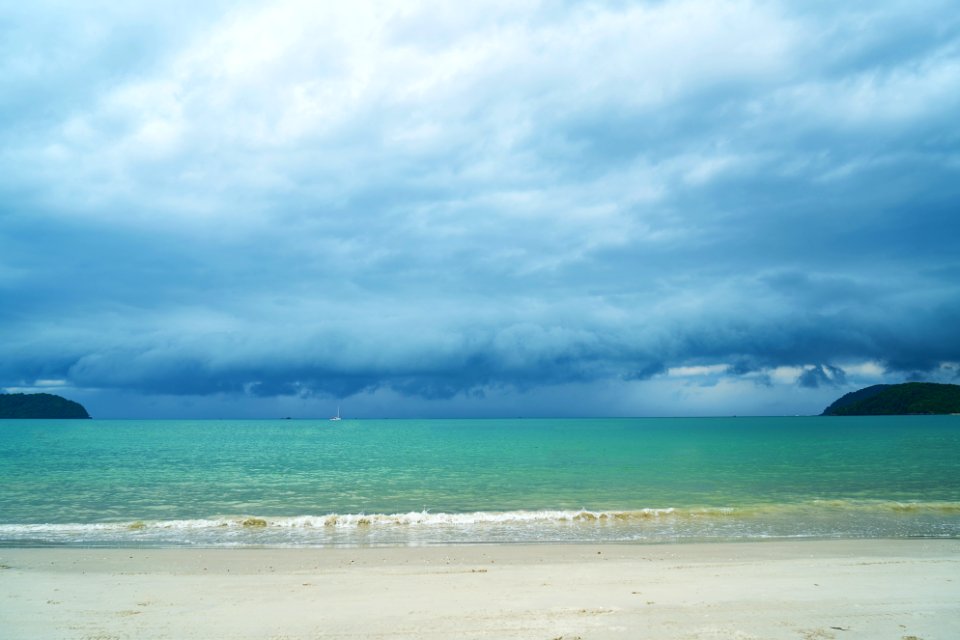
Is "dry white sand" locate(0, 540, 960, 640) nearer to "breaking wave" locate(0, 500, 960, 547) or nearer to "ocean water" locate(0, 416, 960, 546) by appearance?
"breaking wave" locate(0, 500, 960, 547)

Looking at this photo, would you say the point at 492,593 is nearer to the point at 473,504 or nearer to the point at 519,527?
the point at 519,527

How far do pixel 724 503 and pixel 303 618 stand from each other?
2316 centimetres

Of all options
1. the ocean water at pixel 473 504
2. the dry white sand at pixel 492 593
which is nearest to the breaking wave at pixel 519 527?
the ocean water at pixel 473 504

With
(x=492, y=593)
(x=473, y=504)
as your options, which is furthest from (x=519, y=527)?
(x=492, y=593)

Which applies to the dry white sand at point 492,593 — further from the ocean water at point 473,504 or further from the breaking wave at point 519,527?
the ocean water at point 473,504

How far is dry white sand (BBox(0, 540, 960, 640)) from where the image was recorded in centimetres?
1024

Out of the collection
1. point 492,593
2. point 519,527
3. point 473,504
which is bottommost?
point 473,504

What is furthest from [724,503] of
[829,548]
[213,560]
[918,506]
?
[213,560]

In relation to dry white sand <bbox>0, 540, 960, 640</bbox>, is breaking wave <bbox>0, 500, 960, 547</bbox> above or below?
below

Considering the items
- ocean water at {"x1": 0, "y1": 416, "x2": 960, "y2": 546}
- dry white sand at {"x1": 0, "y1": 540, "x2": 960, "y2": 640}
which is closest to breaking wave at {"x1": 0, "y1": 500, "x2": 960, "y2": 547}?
ocean water at {"x1": 0, "y1": 416, "x2": 960, "y2": 546}

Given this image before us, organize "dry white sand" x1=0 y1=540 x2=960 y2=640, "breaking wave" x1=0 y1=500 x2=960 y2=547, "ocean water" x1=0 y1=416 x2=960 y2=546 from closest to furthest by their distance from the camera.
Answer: "dry white sand" x1=0 y1=540 x2=960 y2=640, "breaking wave" x1=0 y1=500 x2=960 y2=547, "ocean water" x1=0 y1=416 x2=960 y2=546

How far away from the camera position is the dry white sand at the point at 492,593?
10.2 metres

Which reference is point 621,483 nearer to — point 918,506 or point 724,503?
point 724,503

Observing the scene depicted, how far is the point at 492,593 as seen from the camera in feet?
40.8
